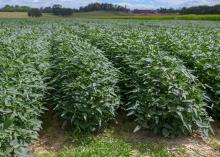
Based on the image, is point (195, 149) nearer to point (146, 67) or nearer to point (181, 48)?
point (146, 67)

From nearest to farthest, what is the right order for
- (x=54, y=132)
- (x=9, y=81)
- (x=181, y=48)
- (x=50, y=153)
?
(x=9, y=81), (x=50, y=153), (x=54, y=132), (x=181, y=48)

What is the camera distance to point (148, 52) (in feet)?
18.6

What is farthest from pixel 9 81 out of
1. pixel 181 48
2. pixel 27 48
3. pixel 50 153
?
pixel 181 48

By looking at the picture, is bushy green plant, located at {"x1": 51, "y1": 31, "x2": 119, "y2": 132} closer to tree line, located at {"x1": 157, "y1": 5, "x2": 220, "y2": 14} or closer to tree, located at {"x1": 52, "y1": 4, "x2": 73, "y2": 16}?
tree line, located at {"x1": 157, "y1": 5, "x2": 220, "y2": 14}

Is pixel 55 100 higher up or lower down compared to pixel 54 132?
higher up

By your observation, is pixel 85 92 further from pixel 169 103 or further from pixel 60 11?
pixel 60 11

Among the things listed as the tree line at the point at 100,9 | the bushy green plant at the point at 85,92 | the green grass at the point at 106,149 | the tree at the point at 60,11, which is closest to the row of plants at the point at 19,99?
the bushy green plant at the point at 85,92

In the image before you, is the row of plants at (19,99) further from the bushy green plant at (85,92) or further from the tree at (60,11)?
the tree at (60,11)

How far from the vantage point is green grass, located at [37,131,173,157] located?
165 inches

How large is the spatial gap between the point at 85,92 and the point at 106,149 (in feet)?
2.77

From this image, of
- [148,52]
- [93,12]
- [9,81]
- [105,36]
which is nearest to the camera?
[9,81]

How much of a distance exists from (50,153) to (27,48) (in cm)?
209

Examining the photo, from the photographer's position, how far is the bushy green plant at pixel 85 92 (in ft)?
15.2

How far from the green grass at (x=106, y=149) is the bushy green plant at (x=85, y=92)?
200mm
